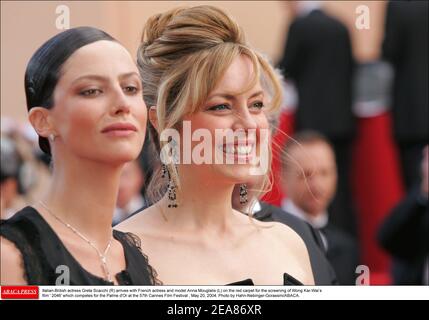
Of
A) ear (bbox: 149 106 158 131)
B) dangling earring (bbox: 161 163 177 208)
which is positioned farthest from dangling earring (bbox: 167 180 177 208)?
ear (bbox: 149 106 158 131)

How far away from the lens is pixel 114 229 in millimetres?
1723

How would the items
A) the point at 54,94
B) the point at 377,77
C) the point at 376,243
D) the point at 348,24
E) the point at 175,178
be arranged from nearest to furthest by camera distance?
the point at 54,94 < the point at 175,178 < the point at 348,24 < the point at 376,243 < the point at 377,77

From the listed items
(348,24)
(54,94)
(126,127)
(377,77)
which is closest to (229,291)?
(126,127)

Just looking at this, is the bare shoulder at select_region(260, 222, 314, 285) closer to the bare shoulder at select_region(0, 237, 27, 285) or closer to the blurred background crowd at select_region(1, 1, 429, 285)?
the blurred background crowd at select_region(1, 1, 429, 285)

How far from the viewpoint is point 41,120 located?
167cm

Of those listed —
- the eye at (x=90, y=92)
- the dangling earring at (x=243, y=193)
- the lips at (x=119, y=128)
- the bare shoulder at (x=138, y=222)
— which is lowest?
the bare shoulder at (x=138, y=222)

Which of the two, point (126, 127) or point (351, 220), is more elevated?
point (126, 127)

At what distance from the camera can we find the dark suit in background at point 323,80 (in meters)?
2.60

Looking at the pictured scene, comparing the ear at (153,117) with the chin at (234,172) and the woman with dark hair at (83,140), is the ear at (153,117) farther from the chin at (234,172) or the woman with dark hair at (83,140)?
the chin at (234,172)

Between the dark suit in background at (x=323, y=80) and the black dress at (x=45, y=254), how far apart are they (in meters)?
0.94

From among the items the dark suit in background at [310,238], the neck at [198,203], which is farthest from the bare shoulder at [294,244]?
the neck at [198,203]

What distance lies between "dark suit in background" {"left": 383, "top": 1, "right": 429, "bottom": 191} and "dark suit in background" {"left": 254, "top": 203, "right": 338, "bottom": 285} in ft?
2.39

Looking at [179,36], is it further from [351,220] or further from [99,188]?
[351,220]

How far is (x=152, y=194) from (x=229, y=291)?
21cm
